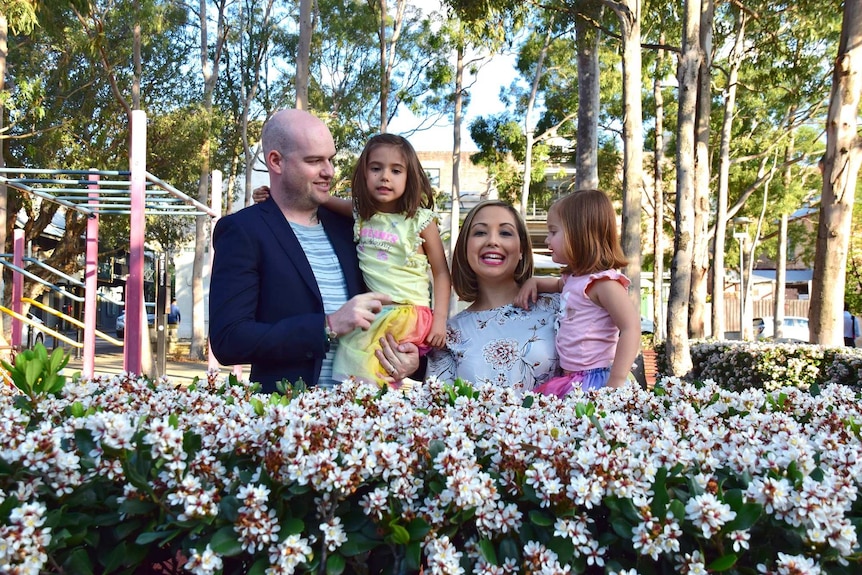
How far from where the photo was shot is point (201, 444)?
4.67 ft

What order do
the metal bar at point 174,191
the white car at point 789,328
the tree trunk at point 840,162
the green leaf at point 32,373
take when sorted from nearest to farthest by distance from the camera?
1. the green leaf at point 32,373
2. the tree trunk at point 840,162
3. the metal bar at point 174,191
4. the white car at point 789,328

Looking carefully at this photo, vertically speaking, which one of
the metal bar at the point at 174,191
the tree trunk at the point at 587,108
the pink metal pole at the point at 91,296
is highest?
the tree trunk at the point at 587,108

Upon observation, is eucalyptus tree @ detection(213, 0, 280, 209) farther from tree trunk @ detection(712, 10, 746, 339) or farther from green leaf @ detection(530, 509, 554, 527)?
green leaf @ detection(530, 509, 554, 527)

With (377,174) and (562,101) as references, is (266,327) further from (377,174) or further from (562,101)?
(562,101)

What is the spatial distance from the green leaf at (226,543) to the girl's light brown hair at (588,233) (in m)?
1.84

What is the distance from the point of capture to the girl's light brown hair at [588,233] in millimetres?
2783

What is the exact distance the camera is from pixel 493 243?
271 cm

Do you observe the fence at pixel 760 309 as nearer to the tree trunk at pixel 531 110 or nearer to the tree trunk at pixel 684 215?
the tree trunk at pixel 531 110

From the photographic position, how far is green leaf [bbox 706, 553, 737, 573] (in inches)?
45.5

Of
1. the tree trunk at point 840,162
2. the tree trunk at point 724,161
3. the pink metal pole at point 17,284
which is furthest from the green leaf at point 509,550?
the tree trunk at point 724,161

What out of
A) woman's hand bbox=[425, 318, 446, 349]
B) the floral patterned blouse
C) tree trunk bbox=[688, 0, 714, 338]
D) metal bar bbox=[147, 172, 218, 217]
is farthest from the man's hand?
tree trunk bbox=[688, 0, 714, 338]

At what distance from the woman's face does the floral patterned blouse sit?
16 centimetres

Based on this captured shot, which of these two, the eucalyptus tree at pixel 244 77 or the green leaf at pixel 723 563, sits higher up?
the eucalyptus tree at pixel 244 77

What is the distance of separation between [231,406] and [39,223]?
23385mm
